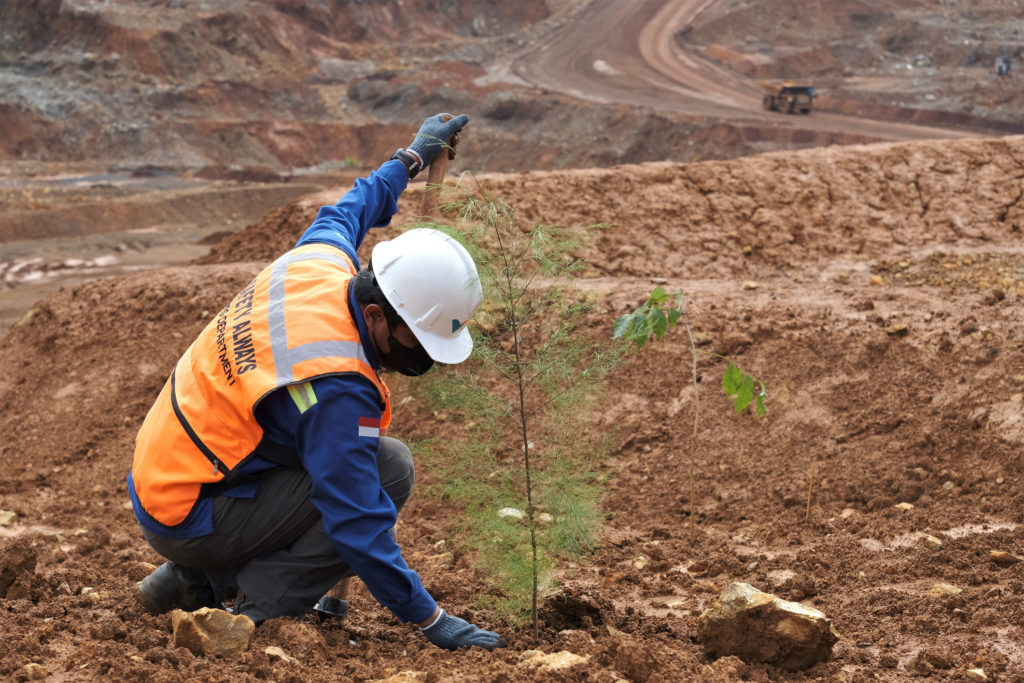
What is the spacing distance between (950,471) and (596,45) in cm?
3075

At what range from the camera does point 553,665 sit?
2.56m

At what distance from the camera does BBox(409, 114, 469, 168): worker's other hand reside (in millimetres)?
3846

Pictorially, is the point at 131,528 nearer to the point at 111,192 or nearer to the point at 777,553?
the point at 777,553

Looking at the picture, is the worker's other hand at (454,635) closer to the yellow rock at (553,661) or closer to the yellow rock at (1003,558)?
the yellow rock at (553,661)

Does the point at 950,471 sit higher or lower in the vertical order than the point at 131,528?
higher

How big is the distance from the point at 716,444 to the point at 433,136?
8.35ft

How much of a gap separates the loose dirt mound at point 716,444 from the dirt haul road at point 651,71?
13384 millimetres

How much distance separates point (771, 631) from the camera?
2.78 m

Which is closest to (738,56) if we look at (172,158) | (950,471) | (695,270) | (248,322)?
(172,158)

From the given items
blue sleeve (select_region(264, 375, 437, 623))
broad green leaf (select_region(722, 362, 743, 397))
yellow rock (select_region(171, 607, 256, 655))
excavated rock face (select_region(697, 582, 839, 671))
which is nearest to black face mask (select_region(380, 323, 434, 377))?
blue sleeve (select_region(264, 375, 437, 623))

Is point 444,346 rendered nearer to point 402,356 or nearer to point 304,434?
point 402,356

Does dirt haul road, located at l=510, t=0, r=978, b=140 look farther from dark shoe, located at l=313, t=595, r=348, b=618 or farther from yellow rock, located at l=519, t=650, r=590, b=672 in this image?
yellow rock, located at l=519, t=650, r=590, b=672

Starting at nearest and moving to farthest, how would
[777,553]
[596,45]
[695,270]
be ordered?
[777,553], [695,270], [596,45]

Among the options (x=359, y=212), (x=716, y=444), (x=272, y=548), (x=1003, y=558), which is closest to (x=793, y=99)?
(x=716, y=444)
